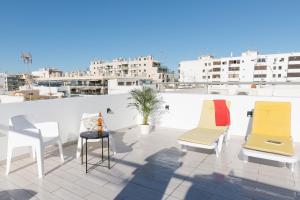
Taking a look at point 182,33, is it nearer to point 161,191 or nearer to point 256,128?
point 256,128

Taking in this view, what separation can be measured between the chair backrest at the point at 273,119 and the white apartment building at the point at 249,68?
108 ft

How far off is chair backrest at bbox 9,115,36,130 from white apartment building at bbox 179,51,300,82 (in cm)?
3464

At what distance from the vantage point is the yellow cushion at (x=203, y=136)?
319cm

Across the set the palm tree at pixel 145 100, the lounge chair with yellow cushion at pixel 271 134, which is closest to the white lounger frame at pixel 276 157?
the lounge chair with yellow cushion at pixel 271 134

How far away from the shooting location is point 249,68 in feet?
141

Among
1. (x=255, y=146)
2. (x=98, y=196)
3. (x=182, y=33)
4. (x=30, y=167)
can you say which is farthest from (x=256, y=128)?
(x=182, y=33)

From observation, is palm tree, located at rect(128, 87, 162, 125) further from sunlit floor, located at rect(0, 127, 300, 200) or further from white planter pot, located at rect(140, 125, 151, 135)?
sunlit floor, located at rect(0, 127, 300, 200)

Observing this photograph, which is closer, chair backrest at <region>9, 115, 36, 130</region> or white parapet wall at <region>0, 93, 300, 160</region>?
chair backrest at <region>9, 115, 36, 130</region>

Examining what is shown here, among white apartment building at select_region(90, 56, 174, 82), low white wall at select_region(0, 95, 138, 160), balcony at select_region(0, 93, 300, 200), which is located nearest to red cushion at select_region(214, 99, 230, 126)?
balcony at select_region(0, 93, 300, 200)

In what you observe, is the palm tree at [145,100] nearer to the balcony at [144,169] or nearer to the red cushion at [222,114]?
the balcony at [144,169]

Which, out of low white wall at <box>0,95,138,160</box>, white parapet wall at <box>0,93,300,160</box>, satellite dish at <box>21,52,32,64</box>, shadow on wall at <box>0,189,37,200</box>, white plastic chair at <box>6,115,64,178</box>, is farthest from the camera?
satellite dish at <box>21,52,32,64</box>

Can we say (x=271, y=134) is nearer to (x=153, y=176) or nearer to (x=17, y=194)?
(x=153, y=176)

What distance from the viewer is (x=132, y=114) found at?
5539mm

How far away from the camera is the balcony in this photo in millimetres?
2156
